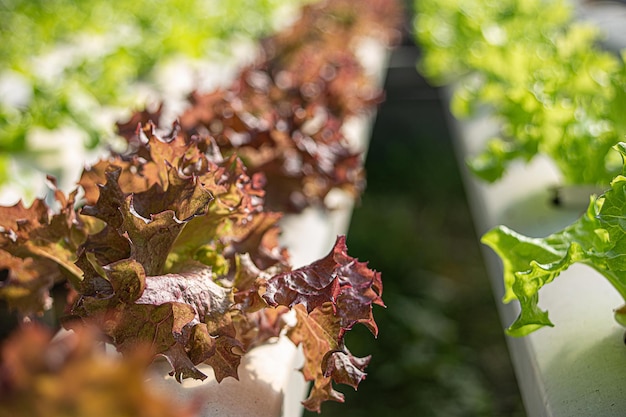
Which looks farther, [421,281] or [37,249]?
[421,281]

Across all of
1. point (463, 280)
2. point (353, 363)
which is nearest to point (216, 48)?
point (463, 280)

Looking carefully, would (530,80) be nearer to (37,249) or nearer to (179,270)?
(179,270)

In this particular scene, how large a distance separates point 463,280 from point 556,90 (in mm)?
1436

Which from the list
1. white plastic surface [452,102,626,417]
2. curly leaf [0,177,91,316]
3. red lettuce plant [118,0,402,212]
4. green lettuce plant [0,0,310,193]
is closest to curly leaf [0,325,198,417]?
curly leaf [0,177,91,316]

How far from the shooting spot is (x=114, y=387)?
542 mm

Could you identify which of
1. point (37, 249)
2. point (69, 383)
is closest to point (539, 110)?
point (37, 249)

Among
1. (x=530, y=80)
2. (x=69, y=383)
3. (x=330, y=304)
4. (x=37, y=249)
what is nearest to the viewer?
(x=69, y=383)

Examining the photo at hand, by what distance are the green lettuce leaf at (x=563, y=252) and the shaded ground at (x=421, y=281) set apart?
1.34 metres

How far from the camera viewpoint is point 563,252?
4.10 feet

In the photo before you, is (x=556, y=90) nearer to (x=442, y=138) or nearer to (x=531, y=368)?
(x=531, y=368)

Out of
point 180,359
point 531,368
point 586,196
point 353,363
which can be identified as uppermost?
point 586,196

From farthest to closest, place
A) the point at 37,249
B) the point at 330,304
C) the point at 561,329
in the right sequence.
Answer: the point at 561,329
the point at 37,249
the point at 330,304

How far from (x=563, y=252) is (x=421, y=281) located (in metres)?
1.99

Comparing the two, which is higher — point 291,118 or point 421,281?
point 291,118
